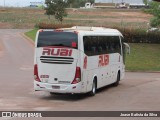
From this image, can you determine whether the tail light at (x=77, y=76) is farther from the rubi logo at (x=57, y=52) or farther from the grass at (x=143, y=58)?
the grass at (x=143, y=58)

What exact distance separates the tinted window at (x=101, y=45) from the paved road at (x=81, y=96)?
1.91 m

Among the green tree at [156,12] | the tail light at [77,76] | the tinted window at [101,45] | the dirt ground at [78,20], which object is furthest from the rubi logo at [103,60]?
the dirt ground at [78,20]

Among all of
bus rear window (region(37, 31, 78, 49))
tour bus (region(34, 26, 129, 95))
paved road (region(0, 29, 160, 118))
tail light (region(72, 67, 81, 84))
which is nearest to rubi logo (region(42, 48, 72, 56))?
tour bus (region(34, 26, 129, 95))

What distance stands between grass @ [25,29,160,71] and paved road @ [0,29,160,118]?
288 cm

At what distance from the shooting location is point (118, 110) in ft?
52.9

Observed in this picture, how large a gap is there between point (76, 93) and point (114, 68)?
488cm

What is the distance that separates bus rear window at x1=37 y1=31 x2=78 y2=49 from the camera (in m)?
18.8

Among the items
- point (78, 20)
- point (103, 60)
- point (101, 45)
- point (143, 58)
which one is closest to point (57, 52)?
point (101, 45)

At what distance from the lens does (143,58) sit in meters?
39.1

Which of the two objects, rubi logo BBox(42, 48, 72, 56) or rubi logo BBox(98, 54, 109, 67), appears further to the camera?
rubi logo BBox(98, 54, 109, 67)

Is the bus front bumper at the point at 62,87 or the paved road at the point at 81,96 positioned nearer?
the paved road at the point at 81,96

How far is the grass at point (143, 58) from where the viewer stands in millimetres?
34416

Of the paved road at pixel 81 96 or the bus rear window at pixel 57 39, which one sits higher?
the bus rear window at pixel 57 39

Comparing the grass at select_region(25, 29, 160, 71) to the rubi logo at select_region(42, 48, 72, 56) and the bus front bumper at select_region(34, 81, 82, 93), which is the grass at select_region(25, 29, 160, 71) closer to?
the bus front bumper at select_region(34, 81, 82, 93)
